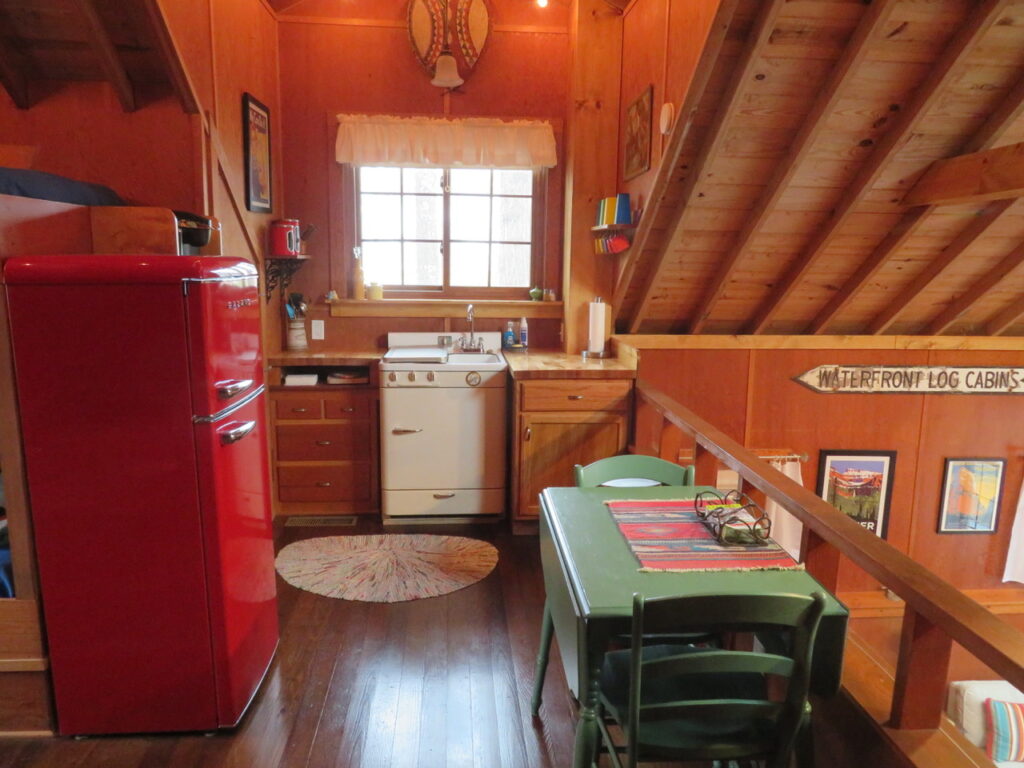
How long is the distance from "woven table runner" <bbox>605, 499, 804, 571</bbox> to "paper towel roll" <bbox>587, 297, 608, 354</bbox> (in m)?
2.03

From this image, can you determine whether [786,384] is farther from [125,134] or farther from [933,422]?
[125,134]

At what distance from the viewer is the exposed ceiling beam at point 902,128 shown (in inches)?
99.7

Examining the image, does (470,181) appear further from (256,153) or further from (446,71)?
(256,153)

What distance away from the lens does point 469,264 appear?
4492mm

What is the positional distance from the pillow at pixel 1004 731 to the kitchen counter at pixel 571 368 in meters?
2.83

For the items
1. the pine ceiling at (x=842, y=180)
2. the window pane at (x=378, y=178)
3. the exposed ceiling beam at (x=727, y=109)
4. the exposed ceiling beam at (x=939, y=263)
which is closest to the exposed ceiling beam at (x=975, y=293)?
the pine ceiling at (x=842, y=180)

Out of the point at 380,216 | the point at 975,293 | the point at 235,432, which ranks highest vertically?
the point at 380,216

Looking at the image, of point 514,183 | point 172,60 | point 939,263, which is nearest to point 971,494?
point 939,263

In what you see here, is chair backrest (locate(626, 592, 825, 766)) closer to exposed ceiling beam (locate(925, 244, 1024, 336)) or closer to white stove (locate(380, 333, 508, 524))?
white stove (locate(380, 333, 508, 524))

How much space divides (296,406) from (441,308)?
104 cm

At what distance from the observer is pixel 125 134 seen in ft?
9.57

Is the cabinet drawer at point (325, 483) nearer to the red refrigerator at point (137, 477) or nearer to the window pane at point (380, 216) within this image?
the window pane at point (380, 216)

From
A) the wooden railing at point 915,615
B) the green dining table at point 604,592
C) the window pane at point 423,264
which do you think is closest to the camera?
the wooden railing at point 915,615

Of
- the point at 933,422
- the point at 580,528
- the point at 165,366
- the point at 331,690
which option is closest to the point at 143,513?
the point at 165,366
